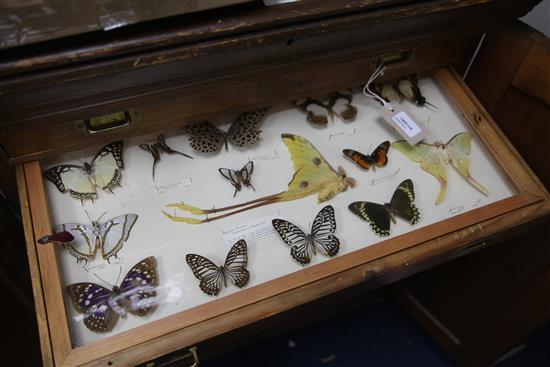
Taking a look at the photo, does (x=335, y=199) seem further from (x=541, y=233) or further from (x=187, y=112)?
(x=541, y=233)

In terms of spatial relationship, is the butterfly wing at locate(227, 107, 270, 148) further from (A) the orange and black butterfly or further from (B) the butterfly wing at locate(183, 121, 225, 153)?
(A) the orange and black butterfly

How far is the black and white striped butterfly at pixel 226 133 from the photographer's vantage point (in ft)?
2.67

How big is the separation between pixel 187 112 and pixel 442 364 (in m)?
1.15

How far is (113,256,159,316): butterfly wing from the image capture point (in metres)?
0.64

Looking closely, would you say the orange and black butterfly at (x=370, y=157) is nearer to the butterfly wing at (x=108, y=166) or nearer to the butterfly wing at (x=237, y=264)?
the butterfly wing at (x=237, y=264)

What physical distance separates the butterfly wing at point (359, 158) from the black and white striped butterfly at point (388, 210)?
2.9 inches

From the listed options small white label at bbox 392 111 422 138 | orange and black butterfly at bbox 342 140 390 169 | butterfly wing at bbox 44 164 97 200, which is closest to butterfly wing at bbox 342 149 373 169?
orange and black butterfly at bbox 342 140 390 169

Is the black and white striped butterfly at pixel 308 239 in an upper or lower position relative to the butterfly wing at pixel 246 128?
lower

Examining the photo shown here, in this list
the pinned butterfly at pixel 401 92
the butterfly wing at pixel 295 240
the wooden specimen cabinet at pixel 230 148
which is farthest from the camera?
the pinned butterfly at pixel 401 92

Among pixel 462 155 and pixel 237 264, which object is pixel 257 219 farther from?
pixel 462 155

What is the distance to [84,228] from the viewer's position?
2.29 ft

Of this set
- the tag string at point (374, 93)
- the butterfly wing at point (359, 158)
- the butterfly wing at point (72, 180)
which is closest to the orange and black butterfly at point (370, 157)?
the butterfly wing at point (359, 158)

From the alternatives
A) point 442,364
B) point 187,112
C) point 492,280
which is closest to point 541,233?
point 492,280

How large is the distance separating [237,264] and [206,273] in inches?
2.0
